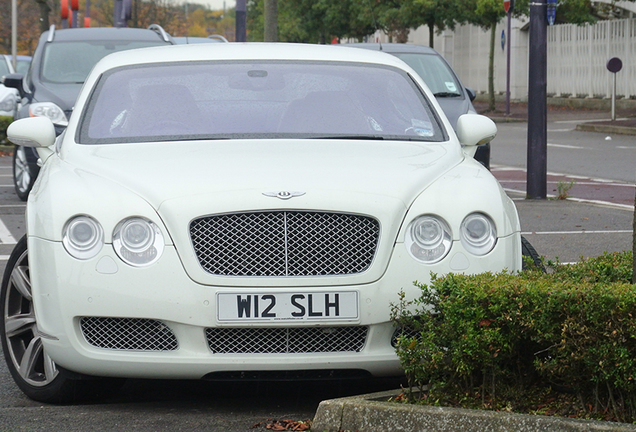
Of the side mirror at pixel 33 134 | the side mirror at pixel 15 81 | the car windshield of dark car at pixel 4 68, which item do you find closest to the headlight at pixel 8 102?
the car windshield of dark car at pixel 4 68

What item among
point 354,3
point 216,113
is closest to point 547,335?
point 216,113

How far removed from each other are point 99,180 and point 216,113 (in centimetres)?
110

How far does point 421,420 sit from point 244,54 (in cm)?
262

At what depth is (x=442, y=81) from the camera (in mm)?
13469

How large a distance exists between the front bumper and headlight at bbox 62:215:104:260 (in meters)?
0.03

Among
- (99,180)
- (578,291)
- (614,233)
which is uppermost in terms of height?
(99,180)

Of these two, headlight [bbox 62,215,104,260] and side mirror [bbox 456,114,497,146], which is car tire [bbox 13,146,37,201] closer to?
side mirror [bbox 456,114,497,146]

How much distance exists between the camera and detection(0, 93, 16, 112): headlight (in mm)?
21188

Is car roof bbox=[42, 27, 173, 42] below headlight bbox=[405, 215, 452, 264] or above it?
above

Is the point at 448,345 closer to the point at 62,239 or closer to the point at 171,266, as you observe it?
the point at 171,266

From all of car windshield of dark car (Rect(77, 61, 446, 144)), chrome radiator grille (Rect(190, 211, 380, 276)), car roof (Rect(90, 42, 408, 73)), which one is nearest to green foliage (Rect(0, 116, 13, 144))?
car roof (Rect(90, 42, 408, 73))

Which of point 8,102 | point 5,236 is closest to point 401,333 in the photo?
point 5,236

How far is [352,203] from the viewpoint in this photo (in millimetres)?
4223

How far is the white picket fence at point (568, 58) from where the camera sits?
4019cm
